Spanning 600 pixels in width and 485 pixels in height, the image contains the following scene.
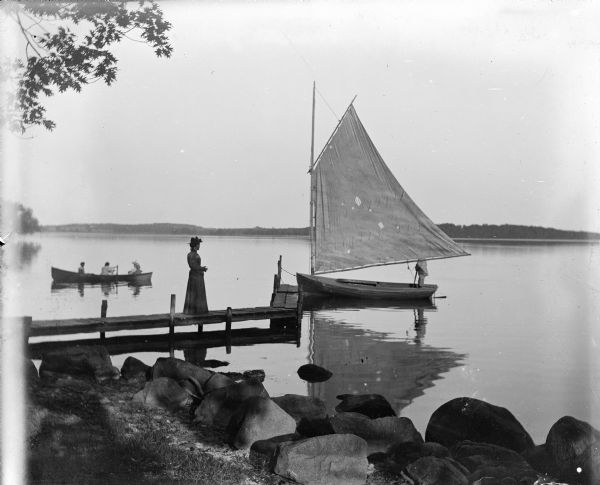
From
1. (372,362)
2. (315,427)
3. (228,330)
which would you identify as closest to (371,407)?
(315,427)

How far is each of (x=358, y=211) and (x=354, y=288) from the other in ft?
16.4

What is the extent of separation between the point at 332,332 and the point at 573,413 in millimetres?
12296

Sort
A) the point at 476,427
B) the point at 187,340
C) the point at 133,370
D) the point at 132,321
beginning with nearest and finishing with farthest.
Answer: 1. the point at 476,427
2. the point at 133,370
3. the point at 132,321
4. the point at 187,340

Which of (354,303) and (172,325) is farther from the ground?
(172,325)

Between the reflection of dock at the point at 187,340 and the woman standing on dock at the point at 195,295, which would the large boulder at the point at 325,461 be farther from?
the reflection of dock at the point at 187,340

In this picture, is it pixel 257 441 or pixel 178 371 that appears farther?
pixel 178 371

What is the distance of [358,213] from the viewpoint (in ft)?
103

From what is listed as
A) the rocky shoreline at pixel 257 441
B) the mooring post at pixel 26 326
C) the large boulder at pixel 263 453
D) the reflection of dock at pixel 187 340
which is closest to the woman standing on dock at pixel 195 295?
the reflection of dock at pixel 187 340

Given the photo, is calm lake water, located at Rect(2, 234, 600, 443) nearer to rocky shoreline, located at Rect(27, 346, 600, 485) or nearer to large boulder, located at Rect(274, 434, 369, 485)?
rocky shoreline, located at Rect(27, 346, 600, 485)

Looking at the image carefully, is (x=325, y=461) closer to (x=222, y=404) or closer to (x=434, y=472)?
(x=434, y=472)

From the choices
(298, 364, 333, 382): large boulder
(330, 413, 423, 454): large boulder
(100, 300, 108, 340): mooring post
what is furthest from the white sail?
(330, 413, 423, 454): large boulder

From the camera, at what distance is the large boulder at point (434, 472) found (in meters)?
6.77

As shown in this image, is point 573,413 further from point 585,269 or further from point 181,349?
point 585,269

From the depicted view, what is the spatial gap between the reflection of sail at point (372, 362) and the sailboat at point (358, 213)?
5.13 m
